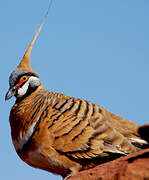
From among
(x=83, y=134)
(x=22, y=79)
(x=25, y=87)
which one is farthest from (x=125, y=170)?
(x=22, y=79)

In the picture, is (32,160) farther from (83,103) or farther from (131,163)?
(131,163)

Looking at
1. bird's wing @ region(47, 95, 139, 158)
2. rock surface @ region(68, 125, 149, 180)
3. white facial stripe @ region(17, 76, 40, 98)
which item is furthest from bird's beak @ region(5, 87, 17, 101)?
rock surface @ region(68, 125, 149, 180)

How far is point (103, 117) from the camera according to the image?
696 centimetres

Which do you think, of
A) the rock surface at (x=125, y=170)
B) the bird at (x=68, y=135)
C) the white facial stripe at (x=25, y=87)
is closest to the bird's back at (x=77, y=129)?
the bird at (x=68, y=135)

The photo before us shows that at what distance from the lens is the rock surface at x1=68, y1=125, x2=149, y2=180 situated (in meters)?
4.33

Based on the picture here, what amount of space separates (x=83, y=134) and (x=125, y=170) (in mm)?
2194

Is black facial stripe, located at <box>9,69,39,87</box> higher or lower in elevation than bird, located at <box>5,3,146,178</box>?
higher

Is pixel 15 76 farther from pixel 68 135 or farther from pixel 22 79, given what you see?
pixel 68 135

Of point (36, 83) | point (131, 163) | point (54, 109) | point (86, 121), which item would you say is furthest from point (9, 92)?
point (131, 163)

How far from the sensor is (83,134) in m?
6.62

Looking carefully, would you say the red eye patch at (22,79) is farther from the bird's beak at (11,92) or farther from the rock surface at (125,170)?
the rock surface at (125,170)

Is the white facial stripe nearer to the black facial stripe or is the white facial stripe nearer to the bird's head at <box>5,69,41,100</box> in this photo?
the bird's head at <box>5,69,41,100</box>

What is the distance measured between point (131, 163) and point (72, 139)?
2.18 metres

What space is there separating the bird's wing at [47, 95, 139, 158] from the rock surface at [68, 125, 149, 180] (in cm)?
145
